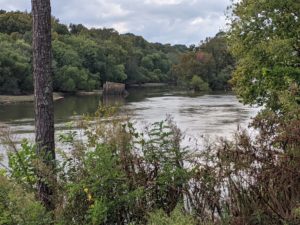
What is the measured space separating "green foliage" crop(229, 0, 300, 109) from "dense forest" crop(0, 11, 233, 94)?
135 feet

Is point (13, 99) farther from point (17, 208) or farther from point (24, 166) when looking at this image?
point (17, 208)

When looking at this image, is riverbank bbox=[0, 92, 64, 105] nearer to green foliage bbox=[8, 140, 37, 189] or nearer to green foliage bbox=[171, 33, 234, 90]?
green foliage bbox=[171, 33, 234, 90]

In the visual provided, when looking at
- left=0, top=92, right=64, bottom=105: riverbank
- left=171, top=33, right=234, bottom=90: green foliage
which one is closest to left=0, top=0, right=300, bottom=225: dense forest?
left=0, top=92, right=64, bottom=105: riverbank

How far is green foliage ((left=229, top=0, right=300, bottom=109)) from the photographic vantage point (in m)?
19.0

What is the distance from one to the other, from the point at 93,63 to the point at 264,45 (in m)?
77.0

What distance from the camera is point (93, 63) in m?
94.8

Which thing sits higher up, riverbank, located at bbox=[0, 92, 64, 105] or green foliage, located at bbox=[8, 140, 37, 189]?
green foliage, located at bbox=[8, 140, 37, 189]

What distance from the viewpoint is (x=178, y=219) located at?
429cm

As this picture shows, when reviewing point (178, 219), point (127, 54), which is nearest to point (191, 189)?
point (178, 219)

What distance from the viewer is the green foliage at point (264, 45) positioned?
19047 millimetres

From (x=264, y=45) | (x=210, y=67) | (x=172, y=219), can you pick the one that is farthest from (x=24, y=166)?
(x=210, y=67)

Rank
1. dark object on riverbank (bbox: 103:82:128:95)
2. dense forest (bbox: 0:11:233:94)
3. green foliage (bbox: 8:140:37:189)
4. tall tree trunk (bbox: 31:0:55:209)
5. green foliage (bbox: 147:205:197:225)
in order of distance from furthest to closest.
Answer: dark object on riverbank (bbox: 103:82:128:95) < dense forest (bbox: 0:11:233:94) < tall tree trunk (bbox: 31:0:55:209) < green foliage (bbox: 8:140:37:189) < green foliage (bbox: 147:205:197:225)

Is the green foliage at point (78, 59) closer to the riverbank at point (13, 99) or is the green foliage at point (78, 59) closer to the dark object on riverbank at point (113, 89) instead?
the riverbank at point (13, 99)

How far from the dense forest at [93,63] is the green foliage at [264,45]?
41093 millimetres
